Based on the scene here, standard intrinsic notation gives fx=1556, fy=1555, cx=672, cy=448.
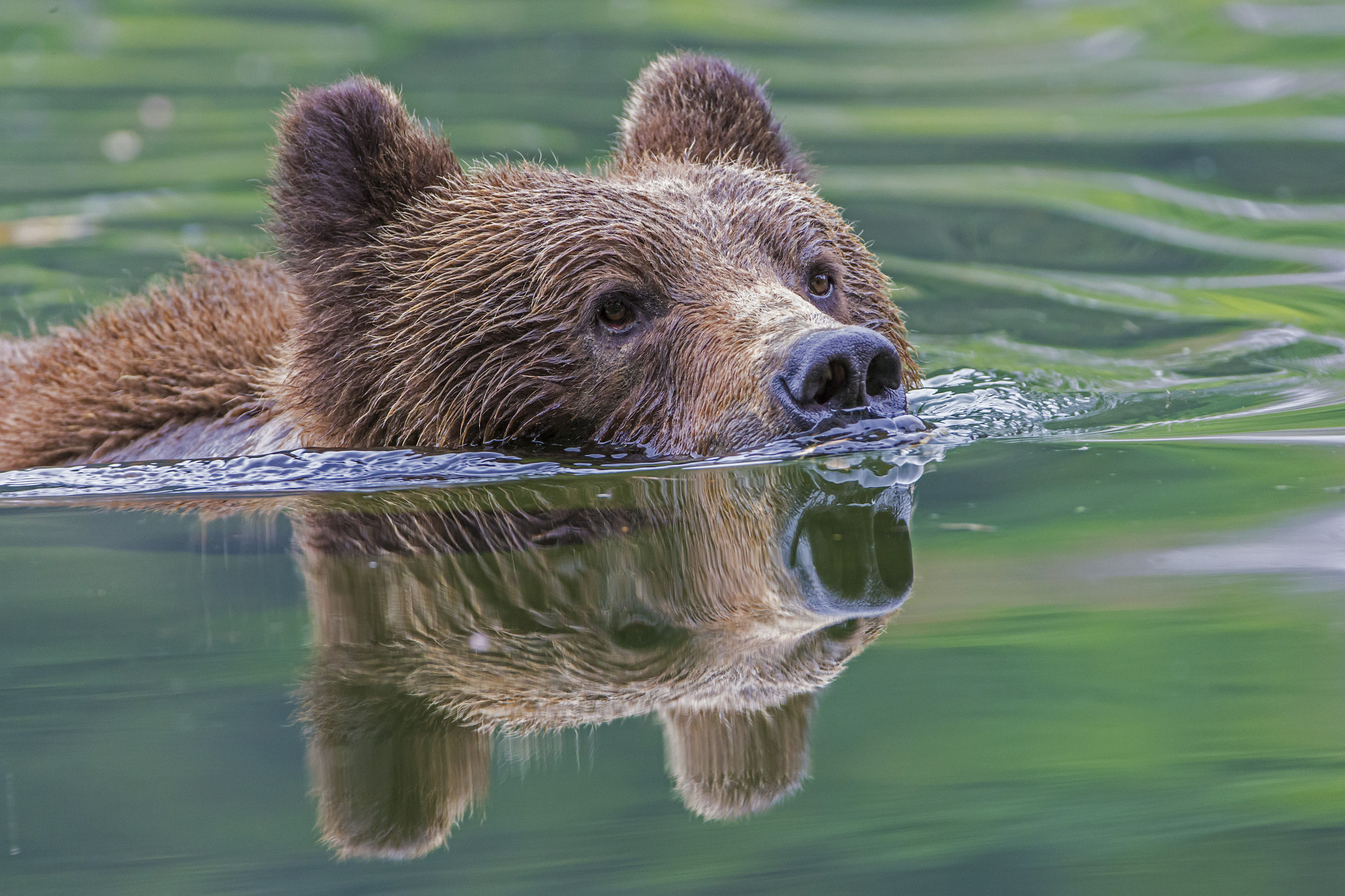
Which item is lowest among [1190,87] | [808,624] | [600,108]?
[600,108]

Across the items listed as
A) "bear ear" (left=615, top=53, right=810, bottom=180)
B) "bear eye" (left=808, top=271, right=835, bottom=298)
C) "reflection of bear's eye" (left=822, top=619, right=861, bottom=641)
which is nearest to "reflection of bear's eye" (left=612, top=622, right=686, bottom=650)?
"reflection of bear's eye" (left=822, top=619, right=861, bottom=641)

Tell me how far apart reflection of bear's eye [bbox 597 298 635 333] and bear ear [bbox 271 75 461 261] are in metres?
1.04

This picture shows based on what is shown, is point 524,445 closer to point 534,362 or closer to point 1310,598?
point 534,362

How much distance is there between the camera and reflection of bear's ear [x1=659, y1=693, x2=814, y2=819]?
3223 millimetres

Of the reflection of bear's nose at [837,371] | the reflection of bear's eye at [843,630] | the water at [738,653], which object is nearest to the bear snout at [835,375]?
the reflection of bear's nose at [837,371]

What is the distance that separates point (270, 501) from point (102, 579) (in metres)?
1.11

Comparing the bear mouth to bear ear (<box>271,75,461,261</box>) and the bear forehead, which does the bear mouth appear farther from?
bear ear (<box>271,75,461,261</box>)

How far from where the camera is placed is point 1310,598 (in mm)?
4219

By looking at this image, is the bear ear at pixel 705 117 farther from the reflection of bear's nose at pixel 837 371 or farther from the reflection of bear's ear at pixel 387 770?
the reflection of bear's ear at pixel 387 770

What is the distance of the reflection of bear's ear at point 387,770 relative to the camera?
123 inches

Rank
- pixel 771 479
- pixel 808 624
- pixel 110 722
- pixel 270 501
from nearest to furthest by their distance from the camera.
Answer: pixel 110 722 < pixel 808 624 < pixel 771 479 < pixel 270 501

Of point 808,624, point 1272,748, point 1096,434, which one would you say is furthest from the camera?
point 1096,434

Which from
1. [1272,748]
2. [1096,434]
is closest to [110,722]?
[1272,748]

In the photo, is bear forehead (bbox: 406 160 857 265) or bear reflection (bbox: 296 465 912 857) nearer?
bear reflection (bbox: 296 465 912 857)
